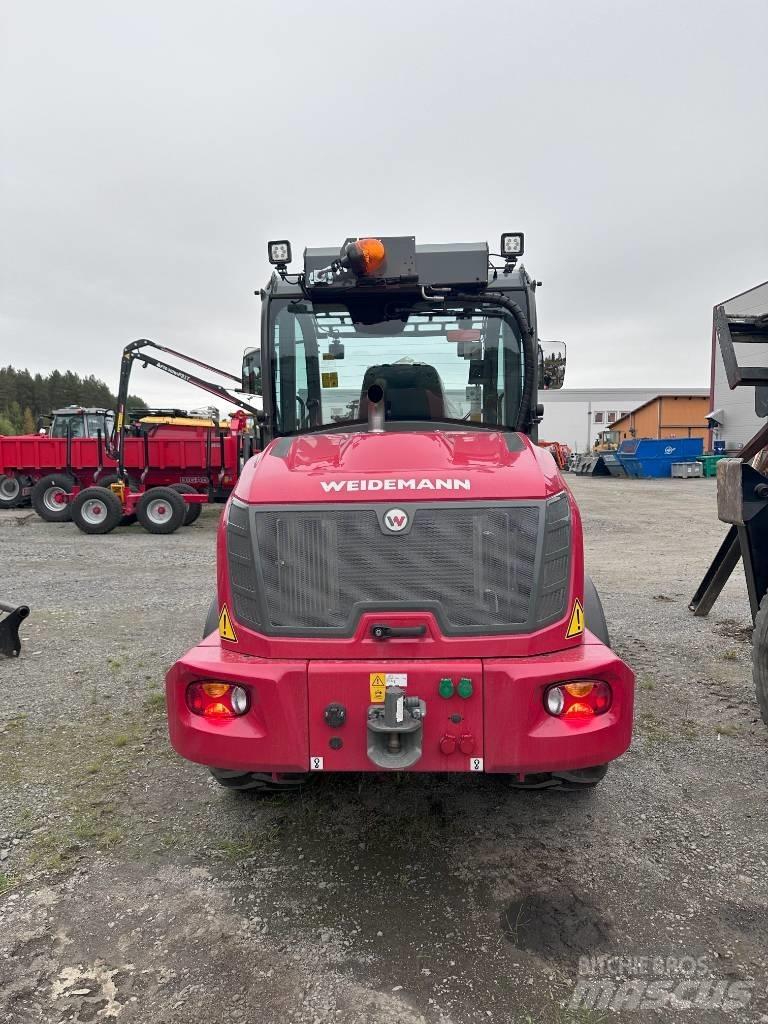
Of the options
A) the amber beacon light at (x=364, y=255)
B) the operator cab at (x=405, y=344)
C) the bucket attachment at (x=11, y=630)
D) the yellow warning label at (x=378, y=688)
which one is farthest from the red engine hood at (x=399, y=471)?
the bucket attachment at (x=11, y=630)

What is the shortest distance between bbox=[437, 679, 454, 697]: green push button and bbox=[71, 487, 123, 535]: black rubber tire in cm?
1158

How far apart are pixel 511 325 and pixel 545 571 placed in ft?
5.84

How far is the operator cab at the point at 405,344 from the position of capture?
3.77 metres

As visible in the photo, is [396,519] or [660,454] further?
[660,454]

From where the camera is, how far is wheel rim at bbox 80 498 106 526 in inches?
503

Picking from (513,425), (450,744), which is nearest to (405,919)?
(450,744)

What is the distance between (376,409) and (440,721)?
175cm

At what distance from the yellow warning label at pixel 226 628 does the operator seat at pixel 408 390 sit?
150 centimetres

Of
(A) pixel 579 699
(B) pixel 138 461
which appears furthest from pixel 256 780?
(B) pixel 138 461

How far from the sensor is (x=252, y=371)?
422 centimetres

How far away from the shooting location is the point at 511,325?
12.7 ft

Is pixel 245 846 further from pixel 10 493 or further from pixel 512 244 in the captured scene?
pixel 10 493

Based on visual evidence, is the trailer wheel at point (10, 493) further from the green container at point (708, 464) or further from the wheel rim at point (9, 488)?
the green container at point (708, 464)

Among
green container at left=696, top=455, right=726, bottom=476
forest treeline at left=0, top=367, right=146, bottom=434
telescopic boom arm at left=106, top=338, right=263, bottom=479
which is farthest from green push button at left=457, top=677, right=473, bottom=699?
forest treeline at left=0, top=367, right=146, bottom=434
